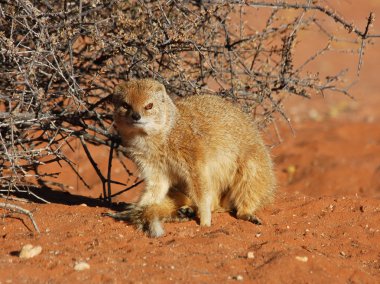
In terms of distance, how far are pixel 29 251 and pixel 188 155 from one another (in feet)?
5.04

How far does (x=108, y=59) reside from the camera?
225 inches

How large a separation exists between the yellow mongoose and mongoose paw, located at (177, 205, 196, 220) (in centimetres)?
4

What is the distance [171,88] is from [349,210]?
2055 millimetres

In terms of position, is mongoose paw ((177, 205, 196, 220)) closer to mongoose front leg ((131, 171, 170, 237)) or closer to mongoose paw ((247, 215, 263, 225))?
mongoose front leg ((131, 171, 170, 237))

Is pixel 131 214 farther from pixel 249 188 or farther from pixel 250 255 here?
pixel 250 255

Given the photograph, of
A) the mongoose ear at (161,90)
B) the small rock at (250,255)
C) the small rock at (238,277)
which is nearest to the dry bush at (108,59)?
the mongoose ear at (161,90)

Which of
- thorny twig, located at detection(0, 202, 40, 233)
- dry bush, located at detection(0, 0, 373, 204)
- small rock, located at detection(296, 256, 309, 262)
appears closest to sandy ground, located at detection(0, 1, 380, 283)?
small rock, located at detection(296, 256, 309, 262)

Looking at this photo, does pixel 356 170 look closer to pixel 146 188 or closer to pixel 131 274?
pixel 146 188

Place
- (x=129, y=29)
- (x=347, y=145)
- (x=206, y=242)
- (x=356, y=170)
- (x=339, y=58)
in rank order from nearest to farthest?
1. (x=206, y=242)
2. (x=129, y=29)
3. (x=356, y=170)
4. (x=347, y=145)
5. (x=339, y=58)

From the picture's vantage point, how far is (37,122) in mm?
5484

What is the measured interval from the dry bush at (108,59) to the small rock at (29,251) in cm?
73

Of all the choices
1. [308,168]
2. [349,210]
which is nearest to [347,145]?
[308,168]

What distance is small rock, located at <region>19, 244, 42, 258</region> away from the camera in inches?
164

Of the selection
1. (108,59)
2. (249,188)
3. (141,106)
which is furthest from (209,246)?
(108,59)
